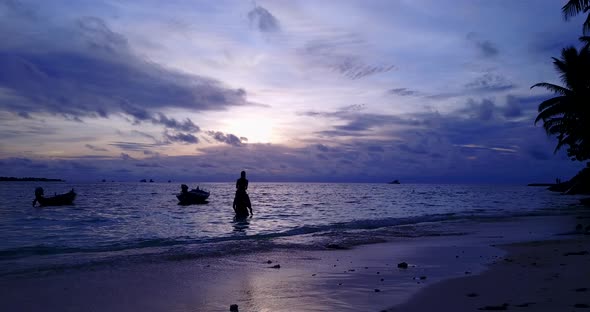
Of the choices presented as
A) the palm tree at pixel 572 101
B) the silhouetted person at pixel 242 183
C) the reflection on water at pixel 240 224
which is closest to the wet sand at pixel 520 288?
the reflection on water at pixel 240 224

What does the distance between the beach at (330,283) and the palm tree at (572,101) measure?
2534cm

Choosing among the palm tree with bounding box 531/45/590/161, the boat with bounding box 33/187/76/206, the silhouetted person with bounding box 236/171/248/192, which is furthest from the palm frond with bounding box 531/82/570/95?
the boat with bounding box 33/187/76/206

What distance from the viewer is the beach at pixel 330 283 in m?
7.14

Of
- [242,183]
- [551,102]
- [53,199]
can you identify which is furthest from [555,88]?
[53,199]

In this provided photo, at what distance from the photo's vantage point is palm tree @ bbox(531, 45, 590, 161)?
34.0 m

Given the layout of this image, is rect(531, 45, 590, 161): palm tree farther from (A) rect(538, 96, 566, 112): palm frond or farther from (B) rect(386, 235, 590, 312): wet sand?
(B) rect(386, 235, 590, 312): wet sand

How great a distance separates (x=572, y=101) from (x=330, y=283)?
3406cm

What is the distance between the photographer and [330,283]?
891cm

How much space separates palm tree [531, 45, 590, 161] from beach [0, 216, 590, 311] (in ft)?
83.1

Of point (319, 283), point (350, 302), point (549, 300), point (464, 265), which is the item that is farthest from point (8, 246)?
point (549, 300)

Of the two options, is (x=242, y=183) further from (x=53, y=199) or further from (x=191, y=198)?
(x=53, y=199)

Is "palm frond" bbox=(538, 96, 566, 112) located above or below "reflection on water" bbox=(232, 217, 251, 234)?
above

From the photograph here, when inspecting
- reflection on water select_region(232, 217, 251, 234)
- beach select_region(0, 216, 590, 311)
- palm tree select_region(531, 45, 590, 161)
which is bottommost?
reflection on water select_region(232, 217, 251, 234)

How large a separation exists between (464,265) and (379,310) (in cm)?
511
